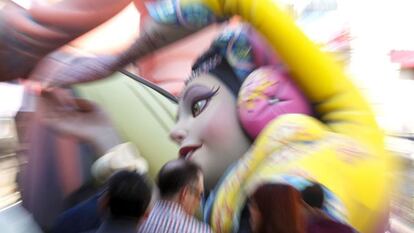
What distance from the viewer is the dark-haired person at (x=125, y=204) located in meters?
1.01

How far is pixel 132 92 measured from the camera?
173cm

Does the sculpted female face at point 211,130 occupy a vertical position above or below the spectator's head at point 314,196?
above

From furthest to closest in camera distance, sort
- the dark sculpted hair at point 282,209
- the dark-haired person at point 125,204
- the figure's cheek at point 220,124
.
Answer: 1. the figure's cheek at point 220,124
2. the dark-haired person at point 125,204
3. the dark sculpted hair at point 282,209

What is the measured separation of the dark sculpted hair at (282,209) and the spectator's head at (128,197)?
0.26 m

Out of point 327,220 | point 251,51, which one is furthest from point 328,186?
point 251,51

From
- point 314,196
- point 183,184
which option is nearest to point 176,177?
point 183,184

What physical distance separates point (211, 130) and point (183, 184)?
162 millimetres

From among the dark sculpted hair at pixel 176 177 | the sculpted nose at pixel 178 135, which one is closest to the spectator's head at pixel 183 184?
the dark sculpted hair at pixel 176 177

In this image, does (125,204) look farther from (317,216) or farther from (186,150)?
(317,216)

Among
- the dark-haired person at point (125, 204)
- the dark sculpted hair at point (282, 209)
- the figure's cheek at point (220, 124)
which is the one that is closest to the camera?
the dark sculpted hair at point (282, 209)

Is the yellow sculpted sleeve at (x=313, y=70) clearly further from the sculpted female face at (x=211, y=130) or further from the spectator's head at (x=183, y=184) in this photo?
the spectator's head at (x=183, y=184)

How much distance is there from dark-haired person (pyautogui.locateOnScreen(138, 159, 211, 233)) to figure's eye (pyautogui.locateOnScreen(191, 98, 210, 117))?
131 mm

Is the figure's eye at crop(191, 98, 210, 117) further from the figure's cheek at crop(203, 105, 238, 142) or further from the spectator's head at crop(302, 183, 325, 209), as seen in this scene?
the spectator's head at crop(302, 183, 325, 209)

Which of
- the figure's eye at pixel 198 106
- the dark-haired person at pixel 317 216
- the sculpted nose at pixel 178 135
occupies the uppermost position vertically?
the figure's eye at pixel 198 106
